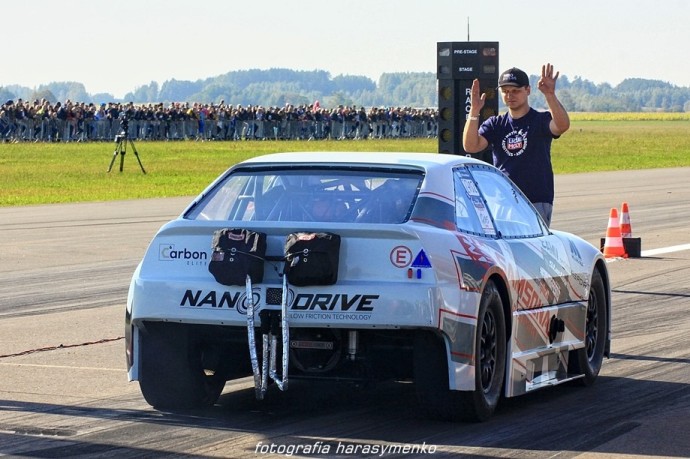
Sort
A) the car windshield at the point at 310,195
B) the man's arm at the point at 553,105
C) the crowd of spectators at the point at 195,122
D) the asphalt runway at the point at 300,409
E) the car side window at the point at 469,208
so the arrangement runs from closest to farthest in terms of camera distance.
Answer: the asphalt runway at the point at 300,409 → the car windshield at the point at 310,195 → the car side window at the point at 469,208 → the man's arm at the point at 553,105 → the crowd of spectators at the point at 195,122

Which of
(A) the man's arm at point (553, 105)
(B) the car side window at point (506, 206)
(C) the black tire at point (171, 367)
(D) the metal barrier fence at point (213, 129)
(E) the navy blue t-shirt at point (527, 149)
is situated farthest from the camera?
(D) the metal barrier fence at point (213, 129)

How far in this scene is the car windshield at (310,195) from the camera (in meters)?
7.62

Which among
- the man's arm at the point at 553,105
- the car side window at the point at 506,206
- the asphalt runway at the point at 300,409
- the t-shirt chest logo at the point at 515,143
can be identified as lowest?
A: the asphalt runway at the point at 300,409

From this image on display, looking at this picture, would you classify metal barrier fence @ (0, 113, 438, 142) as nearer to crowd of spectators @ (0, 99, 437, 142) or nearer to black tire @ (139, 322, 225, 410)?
crowd of spectators @ (0, 99, 437, 142)

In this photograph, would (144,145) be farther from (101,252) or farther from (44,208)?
(101,252)

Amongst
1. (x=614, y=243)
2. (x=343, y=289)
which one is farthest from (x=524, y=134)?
(x=614, y=243)

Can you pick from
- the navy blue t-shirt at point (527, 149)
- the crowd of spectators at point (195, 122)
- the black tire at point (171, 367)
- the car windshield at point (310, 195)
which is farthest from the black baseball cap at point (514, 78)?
A: the crowd of spectators at point (195, 122)

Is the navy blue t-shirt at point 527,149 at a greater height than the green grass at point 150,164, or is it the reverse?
the navy blue t-shirt at point 527,149

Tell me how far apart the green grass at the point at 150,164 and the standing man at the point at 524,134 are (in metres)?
18.7

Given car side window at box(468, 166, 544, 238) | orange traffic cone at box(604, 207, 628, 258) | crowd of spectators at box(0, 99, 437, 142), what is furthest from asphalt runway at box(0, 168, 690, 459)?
crowd of spectators at box(0, 99, 437, 142)

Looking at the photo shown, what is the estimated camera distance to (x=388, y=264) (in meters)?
7.10

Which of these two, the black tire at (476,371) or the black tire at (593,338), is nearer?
the black tire at (476,371)

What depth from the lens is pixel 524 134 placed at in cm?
1077

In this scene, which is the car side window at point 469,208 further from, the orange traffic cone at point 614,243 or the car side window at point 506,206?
the orange traffic cone at point 614,243
